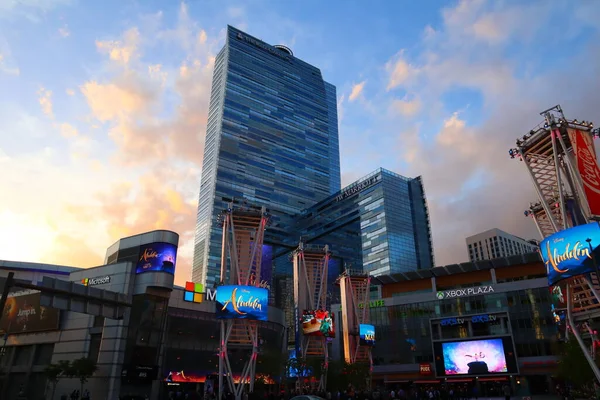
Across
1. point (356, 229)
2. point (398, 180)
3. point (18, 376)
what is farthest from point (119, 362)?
point (356, 229)

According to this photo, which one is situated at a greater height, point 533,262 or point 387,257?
point 387,257

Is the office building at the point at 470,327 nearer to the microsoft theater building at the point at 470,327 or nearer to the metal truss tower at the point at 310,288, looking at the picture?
the microsoft theater building at the point at 470,327

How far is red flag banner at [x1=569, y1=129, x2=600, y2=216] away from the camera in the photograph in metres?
35.9

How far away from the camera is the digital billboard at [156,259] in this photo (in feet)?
166

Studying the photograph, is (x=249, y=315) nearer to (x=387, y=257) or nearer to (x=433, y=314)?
(x=433, y=314)

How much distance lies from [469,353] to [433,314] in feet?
35.4

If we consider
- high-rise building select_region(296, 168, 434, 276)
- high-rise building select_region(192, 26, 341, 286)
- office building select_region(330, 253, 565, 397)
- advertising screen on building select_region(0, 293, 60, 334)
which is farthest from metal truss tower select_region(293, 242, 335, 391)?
high-rise building select_region(192, 26, 341, 286)

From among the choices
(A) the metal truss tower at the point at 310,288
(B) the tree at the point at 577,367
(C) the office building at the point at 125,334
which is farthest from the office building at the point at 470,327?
(C) the office building at the point at 125,334

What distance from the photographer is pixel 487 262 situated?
77375 millimetres

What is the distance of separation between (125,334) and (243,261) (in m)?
15.1

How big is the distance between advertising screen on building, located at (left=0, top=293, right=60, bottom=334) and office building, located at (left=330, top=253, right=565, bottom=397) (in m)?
46.7

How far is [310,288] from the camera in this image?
63469mm

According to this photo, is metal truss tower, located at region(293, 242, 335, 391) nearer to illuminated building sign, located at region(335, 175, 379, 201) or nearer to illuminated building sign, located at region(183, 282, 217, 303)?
illuminated building sign, located at region(183, 282, 217, 303)

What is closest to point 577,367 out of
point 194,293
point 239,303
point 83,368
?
point 239,303
